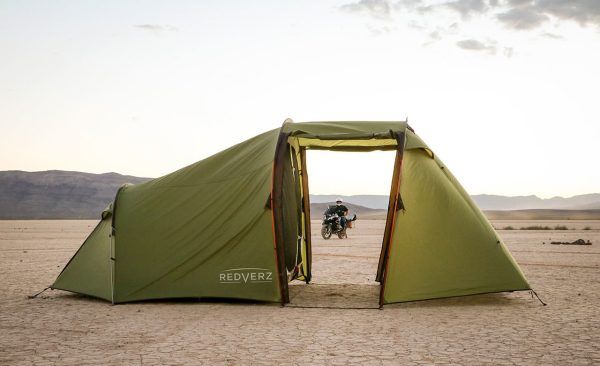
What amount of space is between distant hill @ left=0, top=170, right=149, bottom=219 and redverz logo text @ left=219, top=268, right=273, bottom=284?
121223 millimetres

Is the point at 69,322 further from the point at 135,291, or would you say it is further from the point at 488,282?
the point at 488,282

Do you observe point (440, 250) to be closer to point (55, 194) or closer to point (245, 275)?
point (245, 275)

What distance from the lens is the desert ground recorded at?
5781 millimetres

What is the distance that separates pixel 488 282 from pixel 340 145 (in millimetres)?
3631

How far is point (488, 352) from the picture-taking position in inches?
231

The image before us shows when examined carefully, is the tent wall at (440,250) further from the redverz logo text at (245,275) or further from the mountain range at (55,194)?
the mountain range at (55,194)

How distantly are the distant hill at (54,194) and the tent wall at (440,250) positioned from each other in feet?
402

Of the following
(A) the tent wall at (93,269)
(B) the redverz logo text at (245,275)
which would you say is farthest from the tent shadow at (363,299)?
(A) the tent wall at (93,269)

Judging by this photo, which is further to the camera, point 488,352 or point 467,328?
point 467,328

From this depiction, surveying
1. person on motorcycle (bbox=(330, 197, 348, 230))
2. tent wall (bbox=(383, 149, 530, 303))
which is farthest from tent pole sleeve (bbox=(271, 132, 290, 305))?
person on motorcycle (bbox=(330, 197, 348, 230))

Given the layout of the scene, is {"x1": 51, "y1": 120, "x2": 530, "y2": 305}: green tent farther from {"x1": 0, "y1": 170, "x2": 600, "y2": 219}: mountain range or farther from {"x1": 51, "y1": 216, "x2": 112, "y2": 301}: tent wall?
{"x1": 0, "y1": 170, "x2": 600, "y2": 219}: mountain range

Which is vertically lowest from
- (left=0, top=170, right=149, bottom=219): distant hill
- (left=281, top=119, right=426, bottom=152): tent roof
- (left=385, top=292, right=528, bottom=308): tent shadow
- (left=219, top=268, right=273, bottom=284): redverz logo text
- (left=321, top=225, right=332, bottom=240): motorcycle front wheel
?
(left=385, top=292, right=528, bottom=308): tent shadow

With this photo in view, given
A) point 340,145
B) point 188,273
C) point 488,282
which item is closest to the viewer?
point 488,282

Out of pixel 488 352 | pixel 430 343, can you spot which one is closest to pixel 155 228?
Result: pixel 430 343
